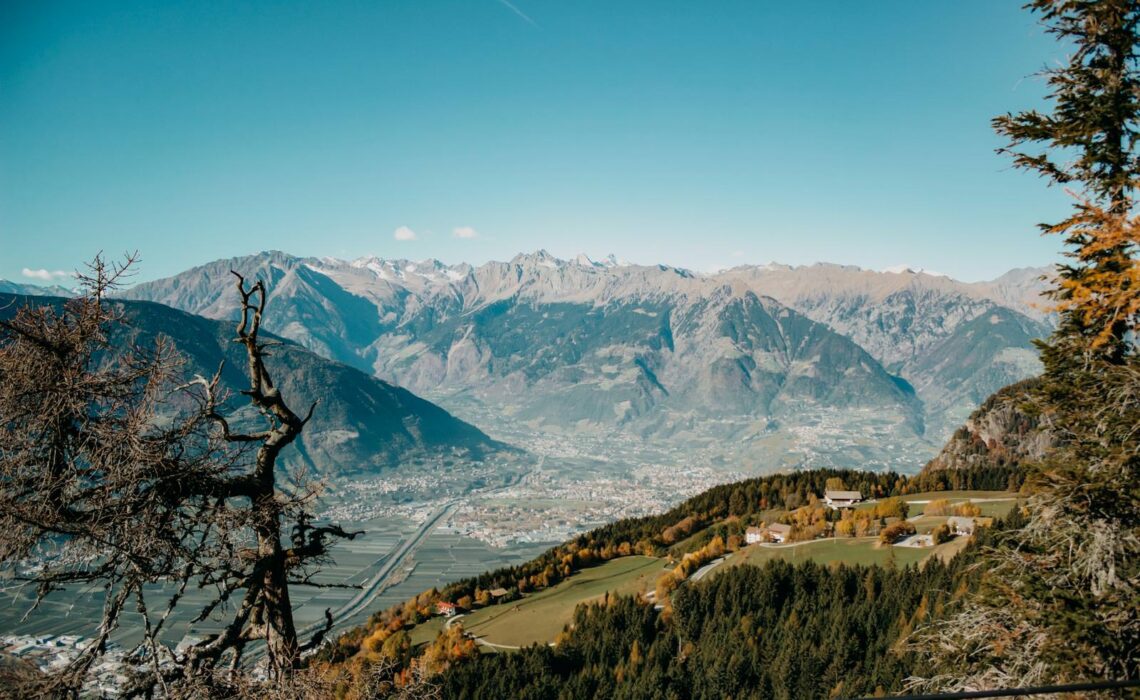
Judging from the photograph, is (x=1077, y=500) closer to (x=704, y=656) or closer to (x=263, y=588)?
(x=263, y=588)

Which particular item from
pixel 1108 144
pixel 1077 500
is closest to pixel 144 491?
pixel 1077 500

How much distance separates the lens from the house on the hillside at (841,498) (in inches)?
3095

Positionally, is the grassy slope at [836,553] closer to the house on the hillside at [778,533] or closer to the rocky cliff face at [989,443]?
the house on the hillside at [778,533]

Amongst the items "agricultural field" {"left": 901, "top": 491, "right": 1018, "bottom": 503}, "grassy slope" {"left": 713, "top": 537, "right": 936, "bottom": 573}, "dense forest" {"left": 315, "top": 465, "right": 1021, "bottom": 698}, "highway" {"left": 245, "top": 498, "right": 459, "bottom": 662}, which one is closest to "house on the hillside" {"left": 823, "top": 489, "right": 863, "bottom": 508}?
"agricultural field" {"left": 901, "top": 491, "right": 1018, "bottom": 503}

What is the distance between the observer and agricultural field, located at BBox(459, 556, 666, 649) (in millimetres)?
54250

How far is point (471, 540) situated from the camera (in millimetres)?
188375

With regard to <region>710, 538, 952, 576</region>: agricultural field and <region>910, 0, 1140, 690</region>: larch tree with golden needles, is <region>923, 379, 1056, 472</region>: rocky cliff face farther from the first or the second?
<region>910, 0, 1140, 690</region>: larch tree with golden needles

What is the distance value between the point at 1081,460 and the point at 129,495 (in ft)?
45.1

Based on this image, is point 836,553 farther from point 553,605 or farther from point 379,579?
point 379,579

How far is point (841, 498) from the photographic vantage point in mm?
80562

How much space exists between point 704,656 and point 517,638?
18352 millimetres

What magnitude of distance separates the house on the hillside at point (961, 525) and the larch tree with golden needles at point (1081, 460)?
163 feet

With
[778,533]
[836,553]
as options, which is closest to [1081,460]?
[836,553]

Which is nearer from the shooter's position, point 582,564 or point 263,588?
point 263,588
